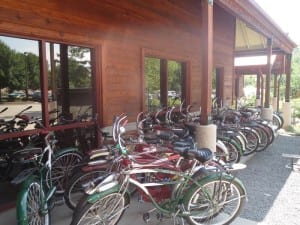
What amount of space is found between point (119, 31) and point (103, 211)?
10.4ft

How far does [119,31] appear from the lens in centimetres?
481

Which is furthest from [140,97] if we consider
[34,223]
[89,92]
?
[34,223]

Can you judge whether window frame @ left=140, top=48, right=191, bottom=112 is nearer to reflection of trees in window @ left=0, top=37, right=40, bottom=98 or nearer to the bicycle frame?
reflection of trees in window @ left=0, top=37, right=40, bottom=98

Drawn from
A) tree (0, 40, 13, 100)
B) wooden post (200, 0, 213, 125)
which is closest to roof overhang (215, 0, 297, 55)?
wooden post (200, 0, 213, 125)

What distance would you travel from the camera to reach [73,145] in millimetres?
4195

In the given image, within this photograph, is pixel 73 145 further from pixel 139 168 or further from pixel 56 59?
pixel 139 168

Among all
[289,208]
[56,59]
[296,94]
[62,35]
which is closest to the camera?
[289,208]

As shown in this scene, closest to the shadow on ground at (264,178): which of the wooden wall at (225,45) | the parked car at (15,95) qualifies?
the wooden wall at (225,45)

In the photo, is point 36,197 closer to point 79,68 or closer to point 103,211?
point 103,211

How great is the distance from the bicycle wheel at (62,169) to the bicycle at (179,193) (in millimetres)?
1112

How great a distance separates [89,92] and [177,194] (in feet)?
7.70

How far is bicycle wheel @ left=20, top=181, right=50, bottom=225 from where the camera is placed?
2.62 metres

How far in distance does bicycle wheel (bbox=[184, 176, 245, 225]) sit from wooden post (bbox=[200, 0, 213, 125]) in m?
1.02

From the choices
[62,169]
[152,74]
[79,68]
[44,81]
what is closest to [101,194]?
[62,169]
